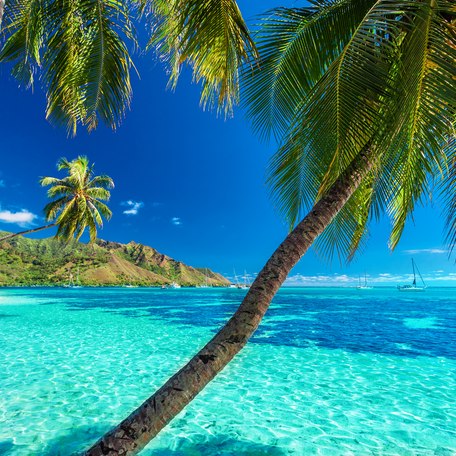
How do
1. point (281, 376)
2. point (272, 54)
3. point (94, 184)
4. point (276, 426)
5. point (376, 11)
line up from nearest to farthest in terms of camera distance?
1. point (376, 11)
2. point (272, 54)
3. point (276, 426)
4. point (281, 376)
5. point (94, 184)

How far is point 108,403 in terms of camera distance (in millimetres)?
5605

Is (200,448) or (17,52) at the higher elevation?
(17,52)

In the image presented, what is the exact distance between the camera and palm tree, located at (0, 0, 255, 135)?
123 inches

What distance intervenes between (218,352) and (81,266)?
11228cm

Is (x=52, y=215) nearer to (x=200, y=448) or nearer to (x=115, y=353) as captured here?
(x=115, y=353)

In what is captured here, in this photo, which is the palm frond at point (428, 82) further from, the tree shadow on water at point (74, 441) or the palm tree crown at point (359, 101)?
the tree shadow on water at point (74, 441)

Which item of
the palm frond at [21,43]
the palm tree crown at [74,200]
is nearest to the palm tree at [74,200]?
the palm tree crown at [74,200]

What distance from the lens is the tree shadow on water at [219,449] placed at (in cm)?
404

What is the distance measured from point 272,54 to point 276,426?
5.04 m

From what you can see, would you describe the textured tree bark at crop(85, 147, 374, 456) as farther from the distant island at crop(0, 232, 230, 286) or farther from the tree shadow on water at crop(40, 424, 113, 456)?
the distant island at crop(0, 232, 230, 286)

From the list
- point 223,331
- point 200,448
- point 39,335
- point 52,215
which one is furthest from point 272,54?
point 52,215

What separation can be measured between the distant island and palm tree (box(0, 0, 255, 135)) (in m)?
88.8

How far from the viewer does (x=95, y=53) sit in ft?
11.9

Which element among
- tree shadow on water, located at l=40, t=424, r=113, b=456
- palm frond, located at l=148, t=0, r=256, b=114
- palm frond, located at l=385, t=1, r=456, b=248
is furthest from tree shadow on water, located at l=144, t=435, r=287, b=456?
palm frond, located at l=148, t=0, r=256, b=114
